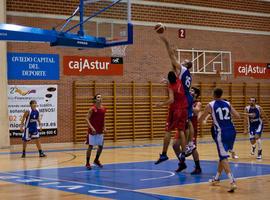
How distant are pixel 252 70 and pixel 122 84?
8.73 m

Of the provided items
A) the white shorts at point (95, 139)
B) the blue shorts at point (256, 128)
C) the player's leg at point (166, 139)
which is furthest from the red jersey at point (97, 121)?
the blue shorts at point (256, 128)

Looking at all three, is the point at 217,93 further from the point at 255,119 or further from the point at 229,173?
the point at 255,119

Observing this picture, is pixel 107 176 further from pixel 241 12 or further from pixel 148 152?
pixel 241 12

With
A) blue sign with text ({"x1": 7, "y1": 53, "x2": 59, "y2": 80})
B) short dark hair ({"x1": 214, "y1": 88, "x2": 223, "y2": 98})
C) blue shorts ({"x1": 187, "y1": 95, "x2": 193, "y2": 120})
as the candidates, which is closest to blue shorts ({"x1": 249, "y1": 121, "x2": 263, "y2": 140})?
blue shorts ({"x1": 187, "y1": 95, "x2": 193, "y2": 120})

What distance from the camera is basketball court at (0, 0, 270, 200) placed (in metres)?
11.4

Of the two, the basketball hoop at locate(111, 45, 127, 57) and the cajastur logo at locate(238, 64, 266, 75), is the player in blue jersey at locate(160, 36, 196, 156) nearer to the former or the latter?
the basketball hoop at locate(111, 45, 127, 57)

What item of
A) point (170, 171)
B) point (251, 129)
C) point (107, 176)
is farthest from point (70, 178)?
point (251, 129)

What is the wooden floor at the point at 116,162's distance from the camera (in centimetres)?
988

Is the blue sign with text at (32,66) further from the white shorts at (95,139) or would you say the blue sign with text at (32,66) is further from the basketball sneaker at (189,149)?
the basketball sneaker at (189,149)

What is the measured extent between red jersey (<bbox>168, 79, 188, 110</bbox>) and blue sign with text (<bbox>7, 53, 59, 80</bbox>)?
12060 mm

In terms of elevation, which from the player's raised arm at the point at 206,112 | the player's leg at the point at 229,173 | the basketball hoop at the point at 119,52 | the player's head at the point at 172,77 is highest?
the basketball hoop at the point at 119,52

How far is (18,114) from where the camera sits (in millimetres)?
22891

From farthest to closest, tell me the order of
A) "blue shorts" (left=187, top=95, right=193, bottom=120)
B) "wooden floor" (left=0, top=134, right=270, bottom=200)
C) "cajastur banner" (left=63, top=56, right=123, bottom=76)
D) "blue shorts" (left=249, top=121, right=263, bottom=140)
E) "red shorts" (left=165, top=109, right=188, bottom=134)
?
1. "cajastur banner" (left=63, top=56, right=123, bottom=76)
2. "blue shorts" (left=249, top=121, right=263, bottom=140)
3. "blue shorts" (left=187, top=95, right=193, bottom=120)
4. "red shorts" (left=165, top=109, right=188, bottom=134)
5. "wooden floor" (left=0, top=134, right=270, bottom=200)

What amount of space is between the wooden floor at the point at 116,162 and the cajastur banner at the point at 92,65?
334 cm
